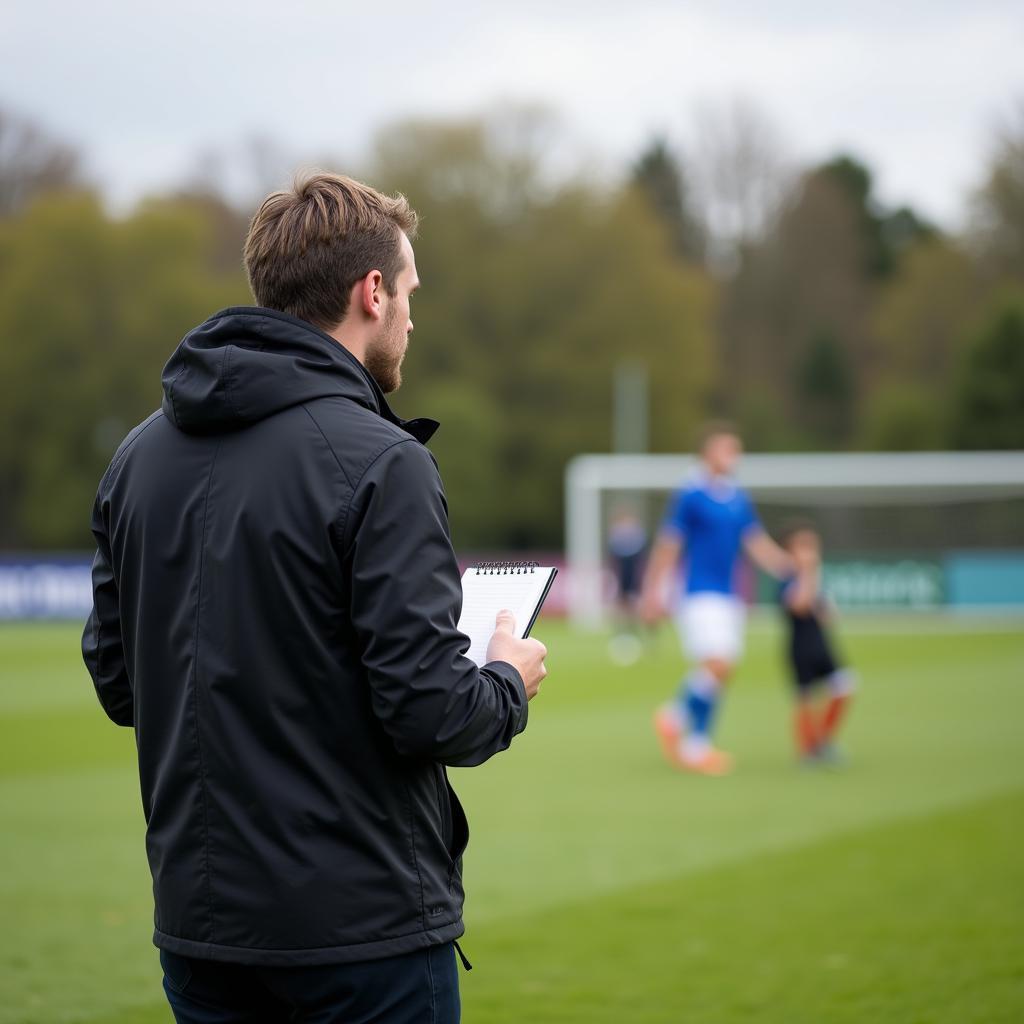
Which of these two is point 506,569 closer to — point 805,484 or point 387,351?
point 387,351

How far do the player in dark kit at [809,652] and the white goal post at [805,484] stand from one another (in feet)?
59.2

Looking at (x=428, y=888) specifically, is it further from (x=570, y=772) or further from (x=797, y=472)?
(x=797, y=472)

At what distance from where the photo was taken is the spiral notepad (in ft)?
8.73

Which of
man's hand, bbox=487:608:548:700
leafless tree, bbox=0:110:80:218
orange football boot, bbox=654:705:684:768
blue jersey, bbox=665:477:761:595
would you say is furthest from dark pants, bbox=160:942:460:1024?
leafless tree, bbox=0:110:80:218

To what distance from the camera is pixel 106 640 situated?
2.77m

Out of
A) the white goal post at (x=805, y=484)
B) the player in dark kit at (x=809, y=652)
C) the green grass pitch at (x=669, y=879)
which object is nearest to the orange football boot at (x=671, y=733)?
the green grass pitch at (x=669, y=879)

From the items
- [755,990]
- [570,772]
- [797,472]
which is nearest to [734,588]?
[570,772]

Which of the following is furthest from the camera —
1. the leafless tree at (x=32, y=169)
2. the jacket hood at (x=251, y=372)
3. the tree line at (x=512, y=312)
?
the leafless tree at (x=32, y=169)

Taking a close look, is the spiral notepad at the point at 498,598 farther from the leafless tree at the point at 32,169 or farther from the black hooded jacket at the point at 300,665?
the leafless tree at the point at 32,169

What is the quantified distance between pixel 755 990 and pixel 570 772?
5591 mm

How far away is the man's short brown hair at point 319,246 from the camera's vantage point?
2484 mm

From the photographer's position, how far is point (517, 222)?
49031 mm

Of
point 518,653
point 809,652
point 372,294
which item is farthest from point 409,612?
point 809,652

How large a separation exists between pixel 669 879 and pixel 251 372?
5.30 metres
